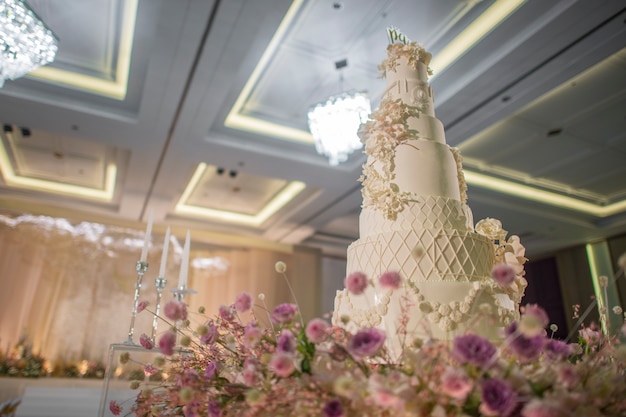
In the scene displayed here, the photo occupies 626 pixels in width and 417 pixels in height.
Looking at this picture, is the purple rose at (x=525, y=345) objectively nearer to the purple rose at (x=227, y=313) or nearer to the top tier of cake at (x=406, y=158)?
the purple rose at (x=227, y=313)

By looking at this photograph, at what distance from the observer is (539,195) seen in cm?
746

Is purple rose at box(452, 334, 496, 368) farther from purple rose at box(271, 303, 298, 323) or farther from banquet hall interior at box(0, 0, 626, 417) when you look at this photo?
banquet hall interior at box(0, 0, 626, 417)

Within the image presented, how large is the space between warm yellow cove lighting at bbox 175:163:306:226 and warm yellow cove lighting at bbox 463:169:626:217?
9.36ft

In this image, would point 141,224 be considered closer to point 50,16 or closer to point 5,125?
point 5,125

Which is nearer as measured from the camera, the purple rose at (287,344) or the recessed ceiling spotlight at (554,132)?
the purple rose at (287,344)

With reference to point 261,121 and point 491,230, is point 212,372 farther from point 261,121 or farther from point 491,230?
point 261,121

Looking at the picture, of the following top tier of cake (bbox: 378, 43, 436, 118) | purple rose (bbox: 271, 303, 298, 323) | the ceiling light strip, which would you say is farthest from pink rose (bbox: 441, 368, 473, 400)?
the ceiling light strip

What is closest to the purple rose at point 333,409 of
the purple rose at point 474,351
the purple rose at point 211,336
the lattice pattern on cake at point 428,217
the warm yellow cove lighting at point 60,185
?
the purple rose at point 474,351

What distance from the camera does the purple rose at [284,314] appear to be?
0.97m

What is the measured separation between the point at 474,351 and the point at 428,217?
96 cm

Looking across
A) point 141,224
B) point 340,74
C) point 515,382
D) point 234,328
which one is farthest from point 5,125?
point 515,382

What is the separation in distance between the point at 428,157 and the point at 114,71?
426 cm

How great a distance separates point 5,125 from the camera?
19.3ft

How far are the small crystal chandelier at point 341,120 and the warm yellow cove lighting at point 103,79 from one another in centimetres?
207
